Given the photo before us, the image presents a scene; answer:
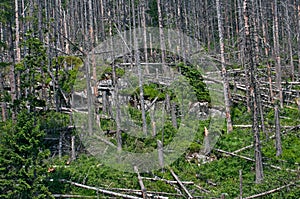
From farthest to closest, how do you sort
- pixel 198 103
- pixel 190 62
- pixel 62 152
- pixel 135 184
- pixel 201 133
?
1. pixel 190 62
2. pixel 198 103
3. pixel 201 133
4. pixel 62 152
5. pixel 135 184

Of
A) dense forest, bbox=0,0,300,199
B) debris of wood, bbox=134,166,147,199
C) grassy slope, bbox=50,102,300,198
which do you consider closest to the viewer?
debris of wood, bbox=134,166,147,199

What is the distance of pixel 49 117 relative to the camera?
17.9m

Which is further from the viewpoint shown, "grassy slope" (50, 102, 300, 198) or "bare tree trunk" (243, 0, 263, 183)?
"bare tree trunk" (243, 0, 263, 183)

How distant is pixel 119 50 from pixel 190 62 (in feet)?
24.7

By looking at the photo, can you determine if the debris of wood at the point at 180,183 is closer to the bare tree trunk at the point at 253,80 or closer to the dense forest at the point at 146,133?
the dense forest at the point at 146,133

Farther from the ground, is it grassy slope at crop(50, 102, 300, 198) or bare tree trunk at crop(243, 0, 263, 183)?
bare tree trunk at crop(243, 0, 263, 183)

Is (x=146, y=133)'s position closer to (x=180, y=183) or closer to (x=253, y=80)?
(x=180, y=183)

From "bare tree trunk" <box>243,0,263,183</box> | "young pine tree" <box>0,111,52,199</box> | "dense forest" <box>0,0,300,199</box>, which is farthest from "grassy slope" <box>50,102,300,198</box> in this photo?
"young pine tree" <box>0,111,52,199</box>

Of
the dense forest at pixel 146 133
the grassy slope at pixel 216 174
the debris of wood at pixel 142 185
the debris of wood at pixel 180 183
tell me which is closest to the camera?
the debris of wood at pixel 142 185

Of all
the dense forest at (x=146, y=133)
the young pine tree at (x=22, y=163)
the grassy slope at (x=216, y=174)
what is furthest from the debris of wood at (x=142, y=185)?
the young pine tree at (x=22, y=163)

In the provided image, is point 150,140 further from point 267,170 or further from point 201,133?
point 267,170

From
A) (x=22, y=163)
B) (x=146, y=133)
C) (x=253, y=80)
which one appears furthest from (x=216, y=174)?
(x=22, y=163)

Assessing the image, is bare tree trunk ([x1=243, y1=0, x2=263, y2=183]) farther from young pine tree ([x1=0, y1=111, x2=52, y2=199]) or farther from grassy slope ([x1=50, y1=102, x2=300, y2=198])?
young pine tree ([x1=0, y1=111, x2=52, y2=199])

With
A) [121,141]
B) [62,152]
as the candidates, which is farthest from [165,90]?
[62,152]
